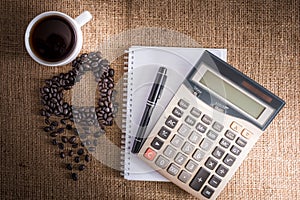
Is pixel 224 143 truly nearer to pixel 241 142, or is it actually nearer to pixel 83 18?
pixel 241 142

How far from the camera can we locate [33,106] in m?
0.91

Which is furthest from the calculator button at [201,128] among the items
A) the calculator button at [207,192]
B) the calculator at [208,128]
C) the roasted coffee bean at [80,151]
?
Answer: the roasted coffee bean at [80,151]

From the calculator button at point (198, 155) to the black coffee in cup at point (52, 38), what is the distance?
0.29 metres

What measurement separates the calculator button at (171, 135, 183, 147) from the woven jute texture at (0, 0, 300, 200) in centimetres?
9

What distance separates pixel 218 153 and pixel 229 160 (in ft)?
0.08

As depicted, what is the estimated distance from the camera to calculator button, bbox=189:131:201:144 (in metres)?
0.85

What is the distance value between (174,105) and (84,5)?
0.85 feet

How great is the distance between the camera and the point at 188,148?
852 mm

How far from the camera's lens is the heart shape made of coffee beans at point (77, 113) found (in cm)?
89

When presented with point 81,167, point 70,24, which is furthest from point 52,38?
point 81,167

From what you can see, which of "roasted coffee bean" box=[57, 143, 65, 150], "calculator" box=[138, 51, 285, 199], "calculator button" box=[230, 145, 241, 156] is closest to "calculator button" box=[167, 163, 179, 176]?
"calculator" box=[138, 51, 285, 199]

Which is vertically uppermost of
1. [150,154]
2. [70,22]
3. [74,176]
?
[70,22]

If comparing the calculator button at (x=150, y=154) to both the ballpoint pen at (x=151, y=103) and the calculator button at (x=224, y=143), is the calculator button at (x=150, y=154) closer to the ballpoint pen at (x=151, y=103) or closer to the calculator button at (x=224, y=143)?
the ballpoint pen at (x=151, y=103)

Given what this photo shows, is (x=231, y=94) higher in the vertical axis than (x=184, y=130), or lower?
higher
